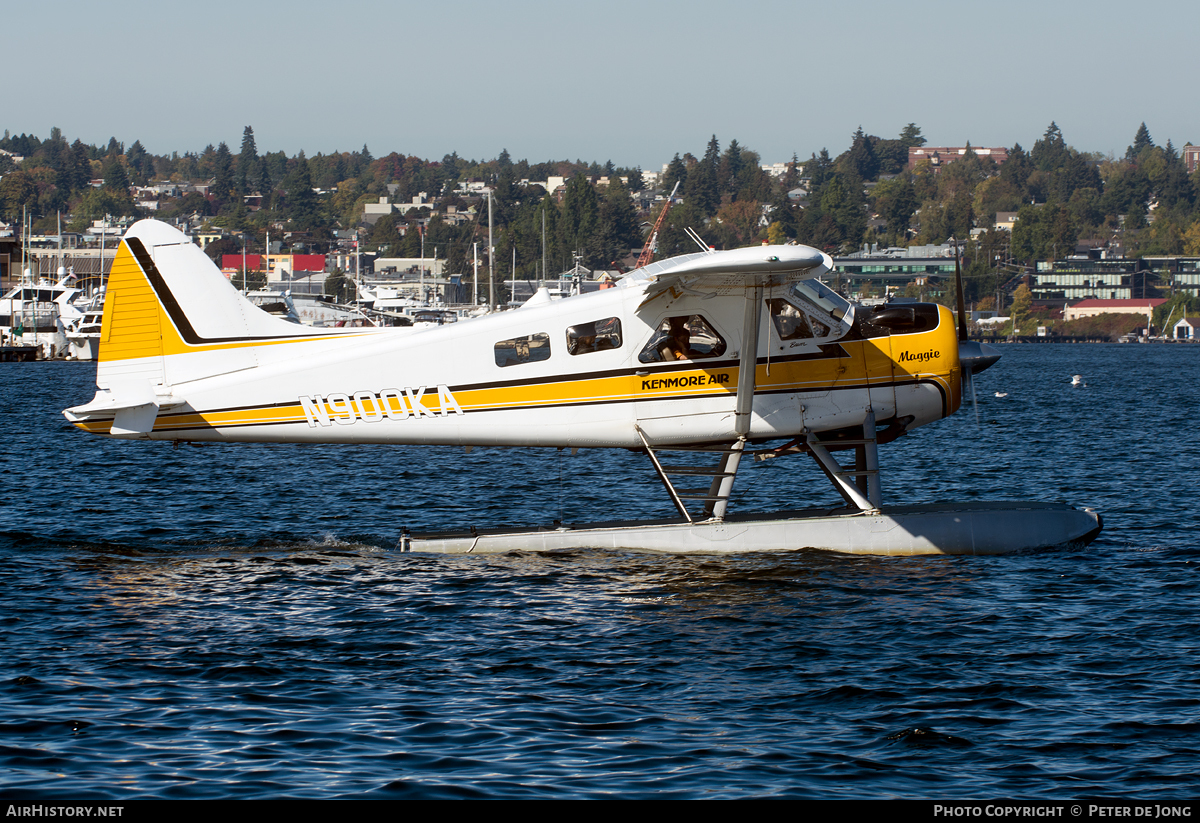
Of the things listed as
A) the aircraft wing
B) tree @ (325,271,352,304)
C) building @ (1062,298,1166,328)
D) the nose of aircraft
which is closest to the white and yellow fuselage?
the aircraft wing

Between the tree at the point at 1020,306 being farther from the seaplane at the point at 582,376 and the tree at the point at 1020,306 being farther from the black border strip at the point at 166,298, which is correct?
the black border strip at the point at 166,298

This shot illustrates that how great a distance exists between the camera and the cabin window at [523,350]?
1484 centimetres

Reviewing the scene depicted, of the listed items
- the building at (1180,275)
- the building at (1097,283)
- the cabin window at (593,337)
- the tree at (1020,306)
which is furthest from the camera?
the building at (1180,275)

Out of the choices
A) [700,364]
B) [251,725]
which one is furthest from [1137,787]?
[700,364]

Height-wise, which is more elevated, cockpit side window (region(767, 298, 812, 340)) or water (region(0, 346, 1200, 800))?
cockpit side window (region(767, 298, 812, 340))

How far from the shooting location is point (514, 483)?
26.7 m

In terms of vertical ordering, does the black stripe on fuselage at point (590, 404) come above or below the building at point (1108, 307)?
below

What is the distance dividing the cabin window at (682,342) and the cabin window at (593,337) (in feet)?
1.29

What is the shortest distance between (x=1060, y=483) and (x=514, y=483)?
11358 mm

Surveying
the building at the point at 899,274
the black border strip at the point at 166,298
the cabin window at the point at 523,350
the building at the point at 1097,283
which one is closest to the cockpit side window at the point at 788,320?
the cabin window at the point at 523,350

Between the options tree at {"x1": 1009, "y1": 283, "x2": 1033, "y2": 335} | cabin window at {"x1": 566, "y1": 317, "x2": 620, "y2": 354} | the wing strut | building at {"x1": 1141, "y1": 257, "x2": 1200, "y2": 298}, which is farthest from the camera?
building at {"x1": 1141, "y1": 257, "x2": 1200, "y2": 298}

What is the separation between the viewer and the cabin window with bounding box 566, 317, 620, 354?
14.9 meters

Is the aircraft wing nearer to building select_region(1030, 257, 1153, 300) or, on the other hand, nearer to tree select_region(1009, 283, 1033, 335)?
tree select_region(1009, 283, 1033, 335)

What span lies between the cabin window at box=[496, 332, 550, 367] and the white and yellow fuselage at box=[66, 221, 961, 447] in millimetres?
17
